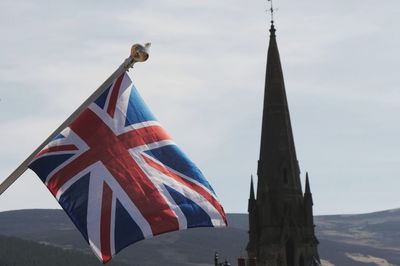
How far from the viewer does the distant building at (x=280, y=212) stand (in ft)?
335

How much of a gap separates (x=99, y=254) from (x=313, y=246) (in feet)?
275

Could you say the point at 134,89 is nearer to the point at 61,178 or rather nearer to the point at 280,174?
the point at 61,178

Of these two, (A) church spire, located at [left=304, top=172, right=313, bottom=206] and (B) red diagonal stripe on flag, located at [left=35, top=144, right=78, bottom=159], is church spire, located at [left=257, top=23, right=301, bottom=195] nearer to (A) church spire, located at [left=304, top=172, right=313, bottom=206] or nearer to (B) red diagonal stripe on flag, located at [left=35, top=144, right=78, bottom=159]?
(A) church spire, located at [left=304, top=172, right=313, bottom=206]

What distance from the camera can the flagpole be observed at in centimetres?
2069

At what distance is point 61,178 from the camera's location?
22.0 metres

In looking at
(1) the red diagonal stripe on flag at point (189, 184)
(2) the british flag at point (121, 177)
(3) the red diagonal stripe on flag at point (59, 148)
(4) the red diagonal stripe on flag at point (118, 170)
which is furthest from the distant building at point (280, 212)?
(3) the red diagonal stripe on flag at point (59, 148)

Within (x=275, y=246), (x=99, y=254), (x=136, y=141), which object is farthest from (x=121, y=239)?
(x=275, y=246)

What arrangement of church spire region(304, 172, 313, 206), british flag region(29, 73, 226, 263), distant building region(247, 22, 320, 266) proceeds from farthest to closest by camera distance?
church spire region(304, 172, 313, 206) < distant building region(247, 22, 320, 266) < british flag region(29, 73, 226, 263)

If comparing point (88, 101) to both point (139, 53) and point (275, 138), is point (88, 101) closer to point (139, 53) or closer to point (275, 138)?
point (139, 53)

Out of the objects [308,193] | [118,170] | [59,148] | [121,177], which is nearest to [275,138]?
[308,193]

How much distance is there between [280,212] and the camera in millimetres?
102875

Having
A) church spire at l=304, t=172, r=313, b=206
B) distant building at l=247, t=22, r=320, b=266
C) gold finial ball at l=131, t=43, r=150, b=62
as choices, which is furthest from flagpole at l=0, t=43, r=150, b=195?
church spire at l=304, t=172, r=313, b=206

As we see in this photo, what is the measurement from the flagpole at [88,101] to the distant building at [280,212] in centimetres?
7880

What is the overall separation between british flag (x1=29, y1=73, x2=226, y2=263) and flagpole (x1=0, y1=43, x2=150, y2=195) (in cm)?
48
